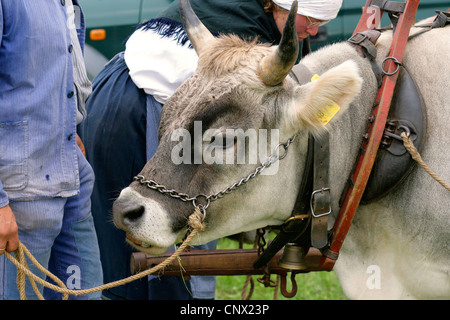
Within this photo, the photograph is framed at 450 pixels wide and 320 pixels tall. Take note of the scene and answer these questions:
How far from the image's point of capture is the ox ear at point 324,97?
100 inches

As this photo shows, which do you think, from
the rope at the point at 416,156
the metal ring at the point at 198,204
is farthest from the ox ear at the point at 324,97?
the metal ring at the point at 198,204

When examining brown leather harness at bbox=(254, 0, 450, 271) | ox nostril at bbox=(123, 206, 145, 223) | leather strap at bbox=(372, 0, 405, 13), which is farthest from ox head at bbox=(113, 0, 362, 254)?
leather strap at bbox=(372, 0, 405, 13)

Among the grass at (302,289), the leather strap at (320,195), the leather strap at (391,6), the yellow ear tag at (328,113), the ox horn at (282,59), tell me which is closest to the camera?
the ox horn at (282,59)

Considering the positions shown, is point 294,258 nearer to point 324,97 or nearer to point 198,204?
point 198,204

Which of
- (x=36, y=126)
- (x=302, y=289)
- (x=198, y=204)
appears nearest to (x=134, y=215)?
(x=198, y=204)

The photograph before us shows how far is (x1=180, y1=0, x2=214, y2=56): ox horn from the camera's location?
115 inches

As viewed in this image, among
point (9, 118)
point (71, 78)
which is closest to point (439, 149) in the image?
point (71, 78)

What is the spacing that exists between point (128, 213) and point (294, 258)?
87 centimetres

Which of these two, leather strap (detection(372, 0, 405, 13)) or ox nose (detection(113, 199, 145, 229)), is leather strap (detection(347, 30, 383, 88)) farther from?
ox nose (detection(113, 199, 145, 229))

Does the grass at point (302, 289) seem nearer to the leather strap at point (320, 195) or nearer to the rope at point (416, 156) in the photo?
the leather strap at point (320, 195)

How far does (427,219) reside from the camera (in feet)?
9.25

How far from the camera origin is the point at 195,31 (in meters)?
2.95

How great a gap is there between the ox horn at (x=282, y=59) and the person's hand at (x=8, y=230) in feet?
3.75
